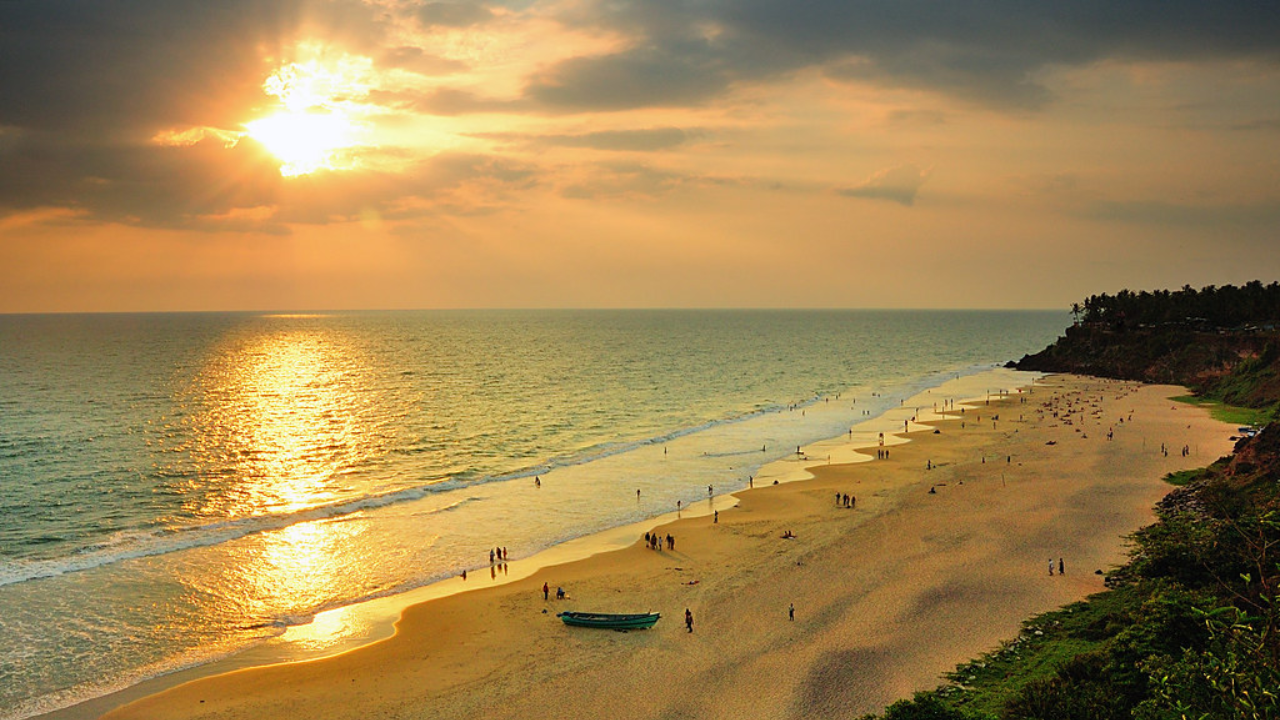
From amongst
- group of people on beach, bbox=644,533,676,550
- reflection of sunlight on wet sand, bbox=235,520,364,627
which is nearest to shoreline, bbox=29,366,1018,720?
group of people on beach, bbox=644,533,676,550

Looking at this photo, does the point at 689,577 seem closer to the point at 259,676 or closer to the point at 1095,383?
the point at 259,676

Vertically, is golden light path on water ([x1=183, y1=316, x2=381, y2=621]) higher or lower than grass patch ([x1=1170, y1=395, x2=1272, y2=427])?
lower

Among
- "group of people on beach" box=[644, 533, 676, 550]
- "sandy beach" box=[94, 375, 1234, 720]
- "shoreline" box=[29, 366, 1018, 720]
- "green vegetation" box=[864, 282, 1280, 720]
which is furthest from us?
"group of people on beach" box=[644, 533, 676, 550]

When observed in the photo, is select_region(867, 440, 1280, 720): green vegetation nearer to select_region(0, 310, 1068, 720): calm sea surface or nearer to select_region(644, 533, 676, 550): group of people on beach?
select_region(644, 533, 676, 550): group of people on beach

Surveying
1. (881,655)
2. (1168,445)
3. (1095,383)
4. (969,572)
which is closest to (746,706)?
(881,655)

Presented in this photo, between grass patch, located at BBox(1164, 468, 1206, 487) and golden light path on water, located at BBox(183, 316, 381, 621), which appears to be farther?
grass patch, located at BBox(1164, 468, 1206, 487)

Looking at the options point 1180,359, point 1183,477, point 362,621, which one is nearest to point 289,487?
point 362,621

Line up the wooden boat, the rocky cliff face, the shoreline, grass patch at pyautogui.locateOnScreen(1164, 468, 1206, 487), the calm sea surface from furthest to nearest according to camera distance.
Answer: the rocky cliff face
grass patch at pyautogui.locateOnScreen(1164, 468, 1206, 487)
the calm sea surface
the wooden boat
the shoreline

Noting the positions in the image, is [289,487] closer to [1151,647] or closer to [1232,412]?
[1151,647]
